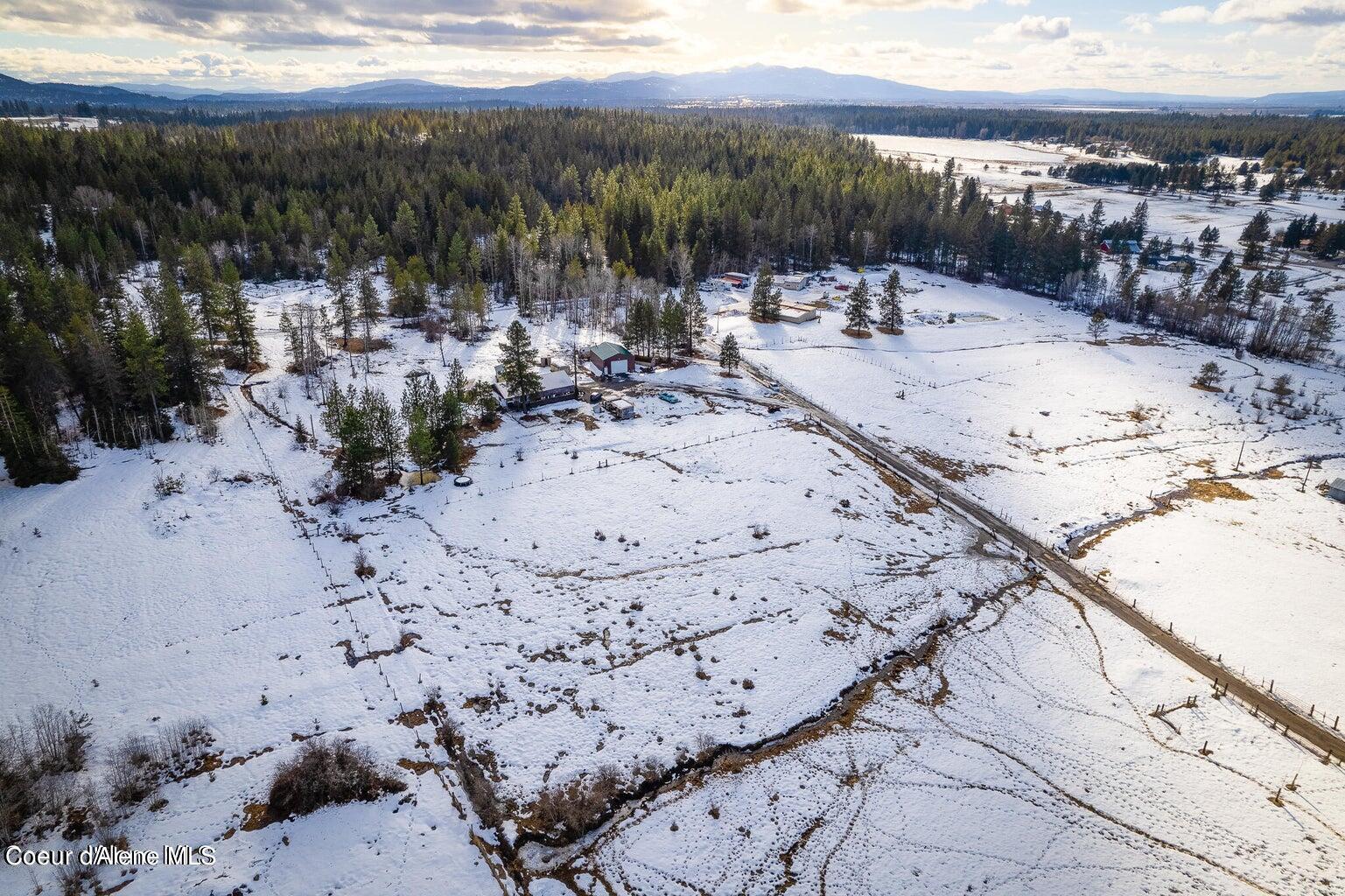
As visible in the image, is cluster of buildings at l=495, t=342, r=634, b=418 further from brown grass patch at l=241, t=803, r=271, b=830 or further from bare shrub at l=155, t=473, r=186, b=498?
brown grass patch at l=241, t=803, r=271, b=830

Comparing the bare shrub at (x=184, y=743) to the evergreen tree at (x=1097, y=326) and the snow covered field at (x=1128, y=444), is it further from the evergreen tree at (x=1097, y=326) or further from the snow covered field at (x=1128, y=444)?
the evergreen tree at (x=1097, y=326)

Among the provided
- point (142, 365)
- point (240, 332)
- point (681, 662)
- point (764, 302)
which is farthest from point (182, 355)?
point (764, 302)

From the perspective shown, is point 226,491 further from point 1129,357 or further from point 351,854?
point 1129,357

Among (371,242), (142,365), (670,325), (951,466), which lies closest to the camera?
(142,365)

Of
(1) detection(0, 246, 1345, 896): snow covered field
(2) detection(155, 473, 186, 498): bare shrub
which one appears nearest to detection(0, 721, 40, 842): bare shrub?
(1) detection(0, 246, 1345, 896): snow covered field

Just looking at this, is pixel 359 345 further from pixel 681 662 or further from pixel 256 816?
pixel 256 816

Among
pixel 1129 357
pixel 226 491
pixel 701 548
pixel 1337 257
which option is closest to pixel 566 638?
pixel 701 548
